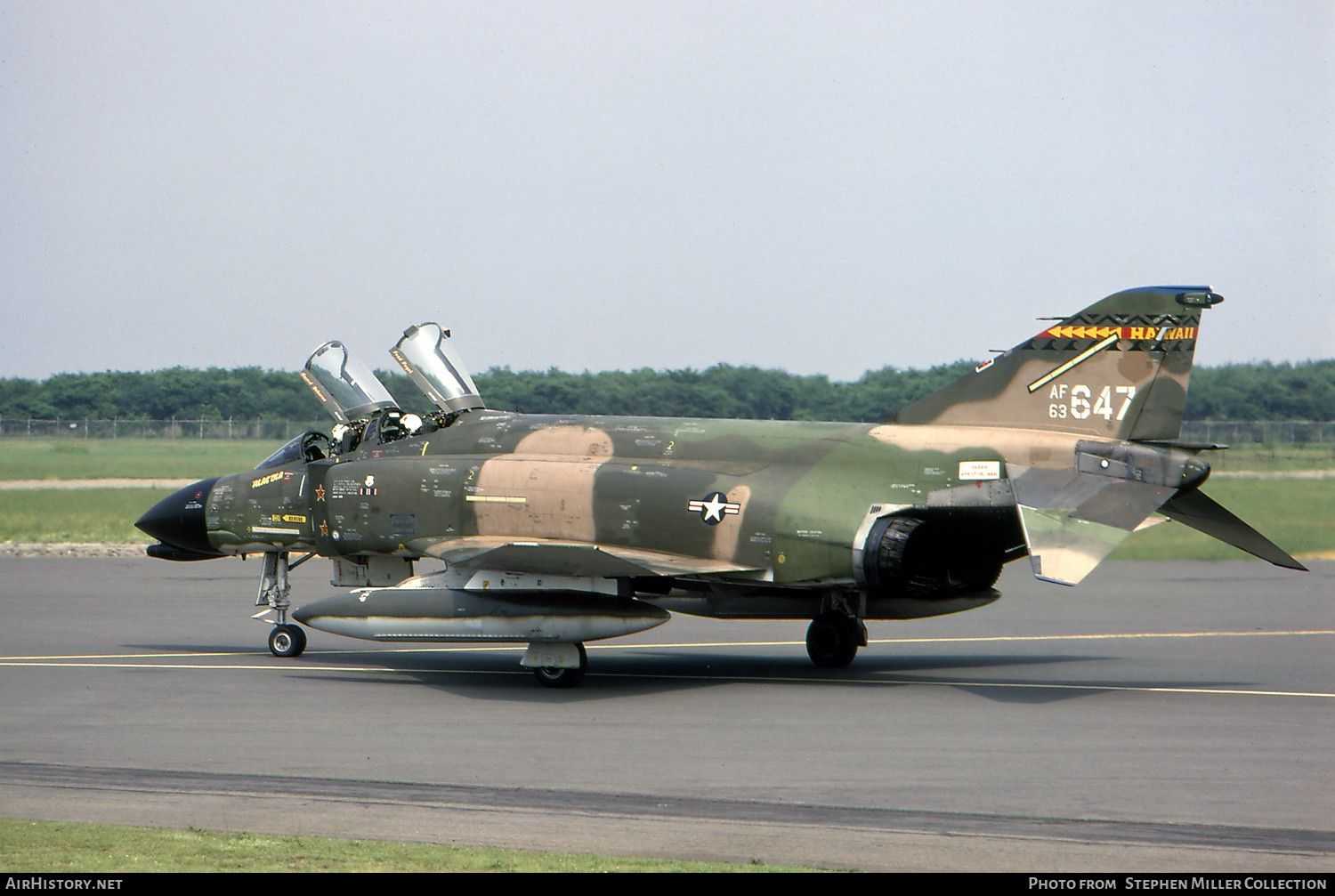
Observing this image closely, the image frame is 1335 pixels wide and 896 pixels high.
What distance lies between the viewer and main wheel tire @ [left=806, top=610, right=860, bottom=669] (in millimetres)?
15703

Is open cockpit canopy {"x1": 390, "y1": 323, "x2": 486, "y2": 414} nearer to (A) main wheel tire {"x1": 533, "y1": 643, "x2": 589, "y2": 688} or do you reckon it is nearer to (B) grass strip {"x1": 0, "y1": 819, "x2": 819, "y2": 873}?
(A) main wheel tire {"x1": 533, "y1": 643, "x2": 589, "y2": 688}

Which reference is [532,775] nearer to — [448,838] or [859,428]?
[448,838]

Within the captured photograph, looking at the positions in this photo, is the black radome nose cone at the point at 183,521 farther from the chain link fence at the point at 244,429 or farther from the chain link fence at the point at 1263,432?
the chain link fence at the point at 1263,432

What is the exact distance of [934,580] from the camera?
1474 centimetres

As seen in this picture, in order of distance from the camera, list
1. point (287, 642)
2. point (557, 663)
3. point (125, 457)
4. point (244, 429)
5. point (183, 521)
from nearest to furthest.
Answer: point (557, 663)
point (287, 642)
point (183, 521)
point (244, 429)
point (125, 457)

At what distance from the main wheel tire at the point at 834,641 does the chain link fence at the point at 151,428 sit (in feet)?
117

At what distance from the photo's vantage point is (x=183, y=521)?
17.7m

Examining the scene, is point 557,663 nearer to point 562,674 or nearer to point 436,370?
point 562,674

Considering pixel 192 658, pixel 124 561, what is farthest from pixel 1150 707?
pixel 124 561

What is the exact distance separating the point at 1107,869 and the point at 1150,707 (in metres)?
6.13

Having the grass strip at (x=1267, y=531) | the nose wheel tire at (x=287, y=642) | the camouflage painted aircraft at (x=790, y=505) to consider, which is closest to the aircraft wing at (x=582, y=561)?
the camouflage painted aircraft at (x=790, y=505)

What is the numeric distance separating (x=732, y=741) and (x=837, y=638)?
4.69 m

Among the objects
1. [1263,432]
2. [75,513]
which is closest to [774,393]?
[1263,432]
